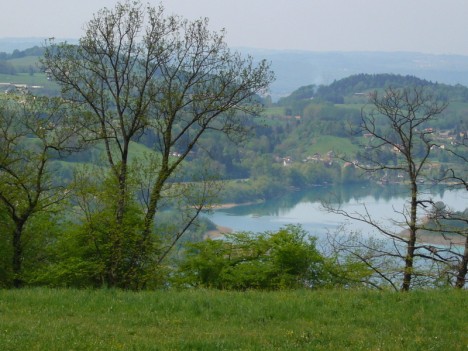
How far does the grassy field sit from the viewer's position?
9.44 metres

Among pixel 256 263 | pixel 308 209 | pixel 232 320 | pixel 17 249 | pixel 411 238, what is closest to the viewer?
pixel 232 320

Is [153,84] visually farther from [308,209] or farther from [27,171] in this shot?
[308,209]

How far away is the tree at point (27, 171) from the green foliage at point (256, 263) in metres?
5.06

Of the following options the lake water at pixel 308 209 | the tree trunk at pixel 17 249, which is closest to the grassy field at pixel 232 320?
the tree trunk at pixel 17 249

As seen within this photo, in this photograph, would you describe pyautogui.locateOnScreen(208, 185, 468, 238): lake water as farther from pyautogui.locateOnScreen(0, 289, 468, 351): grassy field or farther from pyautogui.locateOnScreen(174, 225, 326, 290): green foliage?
pyautogui.locateOnScreen(0, 289, 468, 351): grassy field

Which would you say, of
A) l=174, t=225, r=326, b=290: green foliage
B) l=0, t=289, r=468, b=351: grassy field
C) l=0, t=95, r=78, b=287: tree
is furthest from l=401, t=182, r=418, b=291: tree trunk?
l=0, t=95, r=78, b=287: tree

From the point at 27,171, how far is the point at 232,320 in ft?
43.7

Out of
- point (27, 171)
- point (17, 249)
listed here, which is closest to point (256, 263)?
point (17, 249)

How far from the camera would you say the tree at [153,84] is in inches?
923

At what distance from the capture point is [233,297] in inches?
523

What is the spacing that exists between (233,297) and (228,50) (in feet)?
46.5

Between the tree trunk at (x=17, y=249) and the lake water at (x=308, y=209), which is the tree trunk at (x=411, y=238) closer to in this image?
the tree trunk at (x=17, y=249)

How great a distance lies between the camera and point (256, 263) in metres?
21.0

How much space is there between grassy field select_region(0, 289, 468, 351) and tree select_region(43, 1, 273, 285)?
31.9 feet
